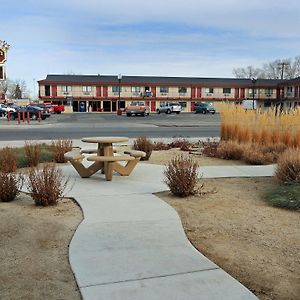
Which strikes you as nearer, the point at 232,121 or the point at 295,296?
the point at 295,296

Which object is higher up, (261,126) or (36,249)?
(261,126)

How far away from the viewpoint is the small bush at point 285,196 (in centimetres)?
648

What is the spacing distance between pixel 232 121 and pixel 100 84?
6331cm

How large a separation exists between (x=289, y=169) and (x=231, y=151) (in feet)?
12.9

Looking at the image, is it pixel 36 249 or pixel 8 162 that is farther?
pixel 8 162

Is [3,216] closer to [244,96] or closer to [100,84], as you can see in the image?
[100,84]

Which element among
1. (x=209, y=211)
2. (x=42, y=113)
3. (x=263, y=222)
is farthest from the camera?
(x=42, y=113)

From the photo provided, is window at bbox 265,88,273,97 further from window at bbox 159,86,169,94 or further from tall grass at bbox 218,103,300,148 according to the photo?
tall grass at bbox 218,103,300,148

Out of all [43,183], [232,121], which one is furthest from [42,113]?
[43,183]

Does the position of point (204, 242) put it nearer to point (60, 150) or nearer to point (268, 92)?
point (60, 150)

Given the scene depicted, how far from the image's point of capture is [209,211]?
20.4 feet

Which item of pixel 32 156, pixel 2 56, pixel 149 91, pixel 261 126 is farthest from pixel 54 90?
pixel 32 156

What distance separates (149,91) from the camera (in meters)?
76.5

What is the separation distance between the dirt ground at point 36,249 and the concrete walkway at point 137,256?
13 centimetres
